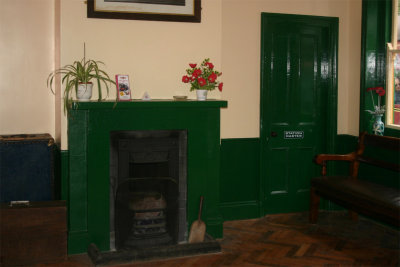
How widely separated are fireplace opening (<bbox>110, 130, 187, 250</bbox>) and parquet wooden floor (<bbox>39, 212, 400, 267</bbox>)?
298mm

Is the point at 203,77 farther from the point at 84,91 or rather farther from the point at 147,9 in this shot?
the point at 84,91

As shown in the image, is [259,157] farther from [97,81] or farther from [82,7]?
[82,7]

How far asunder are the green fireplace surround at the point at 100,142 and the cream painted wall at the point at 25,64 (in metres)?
0.81

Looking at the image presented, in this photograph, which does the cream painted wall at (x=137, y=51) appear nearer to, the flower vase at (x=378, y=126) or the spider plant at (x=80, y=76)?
the spider plant at (x=80, y=76)

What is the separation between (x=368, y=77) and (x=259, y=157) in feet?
4.92

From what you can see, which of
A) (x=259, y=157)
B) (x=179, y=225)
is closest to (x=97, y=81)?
(x=179, y=225)

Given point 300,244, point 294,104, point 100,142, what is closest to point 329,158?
point 294,104

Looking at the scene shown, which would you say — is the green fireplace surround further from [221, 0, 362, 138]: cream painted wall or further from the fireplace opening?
[221, 0, 362, 138]: cream painted wall

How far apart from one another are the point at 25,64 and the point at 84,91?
0.96 m

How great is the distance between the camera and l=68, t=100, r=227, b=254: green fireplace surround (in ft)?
13.9

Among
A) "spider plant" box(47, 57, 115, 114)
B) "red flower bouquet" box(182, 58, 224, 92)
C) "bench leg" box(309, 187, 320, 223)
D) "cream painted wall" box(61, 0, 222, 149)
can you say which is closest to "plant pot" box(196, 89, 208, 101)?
"red flower bouquet" box(182, 58, 224, 92)

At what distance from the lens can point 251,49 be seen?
17.4 feet

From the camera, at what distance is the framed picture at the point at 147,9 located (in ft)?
14.2

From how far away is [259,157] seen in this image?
5.43 meters
